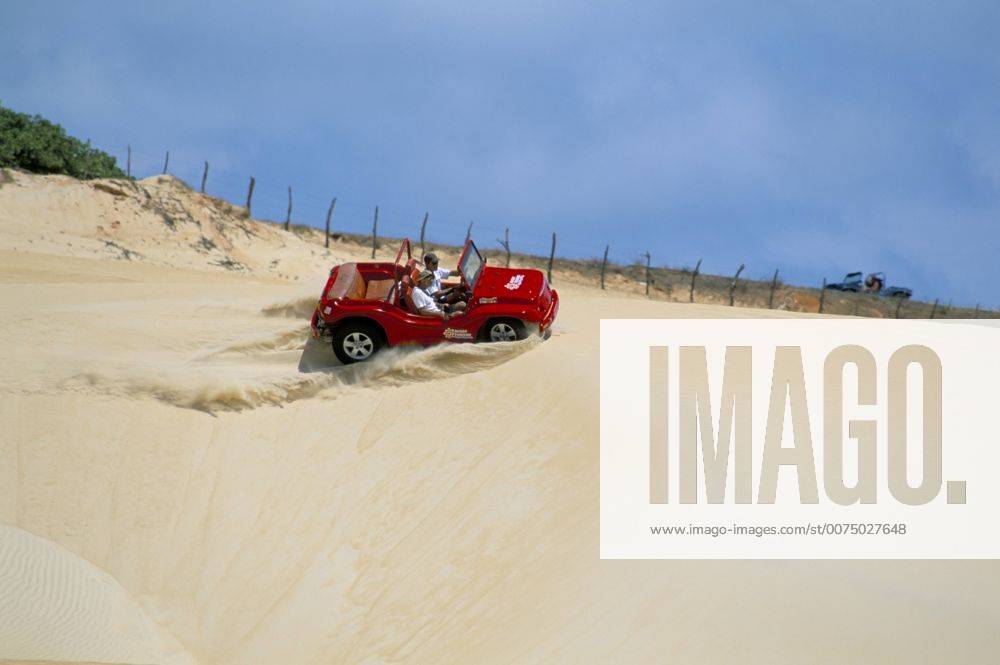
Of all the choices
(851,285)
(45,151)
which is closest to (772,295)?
(851,285)

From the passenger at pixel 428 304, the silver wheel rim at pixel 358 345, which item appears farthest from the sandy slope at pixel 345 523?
the passenger at pixel 428 304

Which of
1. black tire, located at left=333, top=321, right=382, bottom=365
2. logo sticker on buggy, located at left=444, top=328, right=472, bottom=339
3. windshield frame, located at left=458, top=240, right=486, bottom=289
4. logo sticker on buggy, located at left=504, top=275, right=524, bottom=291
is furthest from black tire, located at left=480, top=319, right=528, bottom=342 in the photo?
black tire, located at left=333, top=321, right=382, bottom=365

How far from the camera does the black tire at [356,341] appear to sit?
13.5 meters

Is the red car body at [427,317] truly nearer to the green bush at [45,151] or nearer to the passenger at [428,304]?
the passenger at [428,304]

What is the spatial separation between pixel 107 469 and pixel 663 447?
623 cm

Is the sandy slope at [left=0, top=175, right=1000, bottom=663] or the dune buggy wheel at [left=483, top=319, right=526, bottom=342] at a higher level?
the dune buggy wheel at [left=483, top=319, right=526, bottom=342]

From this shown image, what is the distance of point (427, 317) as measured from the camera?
1349 centimetres

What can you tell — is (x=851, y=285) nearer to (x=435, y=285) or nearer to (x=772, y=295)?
(x=772, y=295)

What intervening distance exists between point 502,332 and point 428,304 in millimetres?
1025

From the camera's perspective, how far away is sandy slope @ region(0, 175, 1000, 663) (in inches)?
331

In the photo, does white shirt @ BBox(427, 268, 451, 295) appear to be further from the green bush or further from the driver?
the green bush

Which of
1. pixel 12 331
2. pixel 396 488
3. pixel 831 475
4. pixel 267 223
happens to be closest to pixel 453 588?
pixel 396 488

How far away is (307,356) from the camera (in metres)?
14.1

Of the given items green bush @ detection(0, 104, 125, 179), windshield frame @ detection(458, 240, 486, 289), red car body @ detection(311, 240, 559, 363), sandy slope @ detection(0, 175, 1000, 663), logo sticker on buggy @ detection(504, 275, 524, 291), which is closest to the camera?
sandy slope @ detection(0, 175, 1000, 663)
